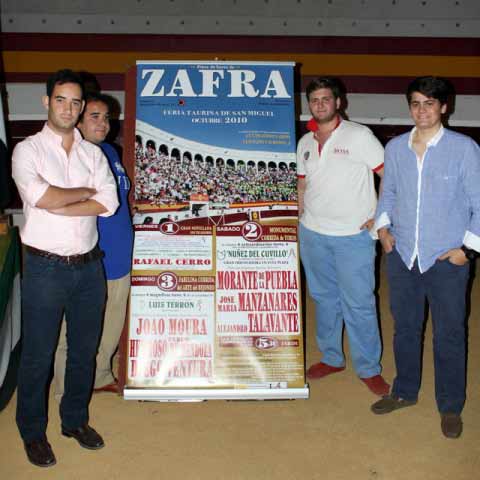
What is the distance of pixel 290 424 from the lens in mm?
2568

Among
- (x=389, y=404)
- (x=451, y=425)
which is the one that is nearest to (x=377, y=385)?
(x=389, y=404)

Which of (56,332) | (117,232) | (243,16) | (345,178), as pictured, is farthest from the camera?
(243,16)

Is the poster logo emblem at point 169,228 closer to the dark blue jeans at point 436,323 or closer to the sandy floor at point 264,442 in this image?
the sandy floor at point 264,442

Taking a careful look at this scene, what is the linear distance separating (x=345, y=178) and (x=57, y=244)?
137 cm

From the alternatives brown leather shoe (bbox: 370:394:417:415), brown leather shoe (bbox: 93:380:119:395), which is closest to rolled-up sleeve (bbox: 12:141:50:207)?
brown leather shoe (bbox: 93:380:119:395)

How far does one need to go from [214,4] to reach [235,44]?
1.16 ft

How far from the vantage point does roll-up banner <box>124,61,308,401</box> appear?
2682 mm

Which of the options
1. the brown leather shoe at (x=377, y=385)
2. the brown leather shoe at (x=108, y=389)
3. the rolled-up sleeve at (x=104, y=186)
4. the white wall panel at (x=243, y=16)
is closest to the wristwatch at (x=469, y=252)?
the brown leather shoe at (x=377, y=385)

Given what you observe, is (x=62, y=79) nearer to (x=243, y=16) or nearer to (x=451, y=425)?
(x=451, y=425)

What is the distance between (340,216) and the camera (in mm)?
2754

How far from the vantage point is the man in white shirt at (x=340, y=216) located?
2.72m

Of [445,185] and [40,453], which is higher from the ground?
[445,185]

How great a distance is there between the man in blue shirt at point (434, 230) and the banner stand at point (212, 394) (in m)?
0.56

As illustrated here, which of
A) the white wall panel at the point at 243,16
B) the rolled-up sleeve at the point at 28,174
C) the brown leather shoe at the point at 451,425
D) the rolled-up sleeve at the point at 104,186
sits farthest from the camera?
the white wall panel at the point at 243,16
